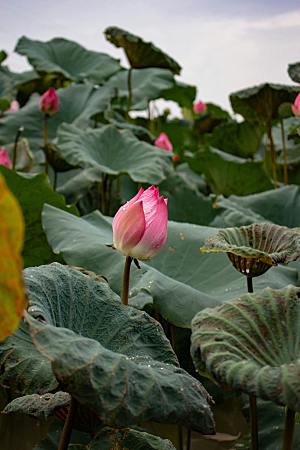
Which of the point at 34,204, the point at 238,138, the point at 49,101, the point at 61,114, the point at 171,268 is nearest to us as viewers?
the point at 171,268

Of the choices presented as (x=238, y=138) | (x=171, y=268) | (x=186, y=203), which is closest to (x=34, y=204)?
(x=171, y=268)

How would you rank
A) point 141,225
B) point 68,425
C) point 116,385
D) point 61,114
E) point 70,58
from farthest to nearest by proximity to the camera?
point 70,58 < point 61,114 < point 141,225 < point 68,425 < point 116,385

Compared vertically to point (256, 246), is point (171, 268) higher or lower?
lower

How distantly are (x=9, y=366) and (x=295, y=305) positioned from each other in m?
0.28

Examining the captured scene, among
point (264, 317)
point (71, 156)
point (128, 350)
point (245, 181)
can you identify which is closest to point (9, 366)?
point (128, 350)

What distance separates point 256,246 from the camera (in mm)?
873

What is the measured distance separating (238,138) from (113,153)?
0.95 m

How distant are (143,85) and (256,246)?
2022 mm

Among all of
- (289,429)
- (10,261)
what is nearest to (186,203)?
(289,429)

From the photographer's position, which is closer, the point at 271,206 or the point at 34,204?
the point at 34,204

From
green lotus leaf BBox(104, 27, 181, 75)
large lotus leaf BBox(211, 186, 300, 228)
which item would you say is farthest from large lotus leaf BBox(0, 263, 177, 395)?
green lotus leaf BBox(104, 27, 181, 75)

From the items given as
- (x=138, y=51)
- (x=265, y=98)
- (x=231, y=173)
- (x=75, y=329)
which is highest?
(x=138, y=51)

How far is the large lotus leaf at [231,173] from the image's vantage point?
2049mm

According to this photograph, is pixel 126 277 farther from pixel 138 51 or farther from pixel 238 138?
pixel 238 138
